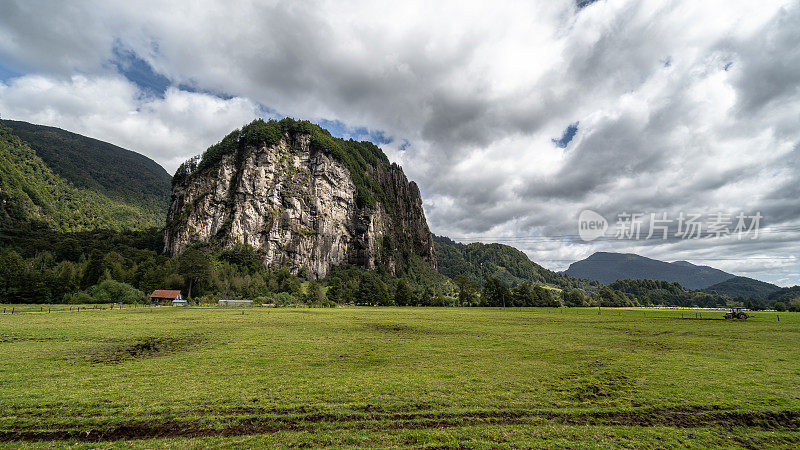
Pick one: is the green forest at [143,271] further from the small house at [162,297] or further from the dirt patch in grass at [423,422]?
the dirt patch in grass at [423,422]

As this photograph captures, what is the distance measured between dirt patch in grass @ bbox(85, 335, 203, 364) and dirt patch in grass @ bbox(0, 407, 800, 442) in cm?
1160

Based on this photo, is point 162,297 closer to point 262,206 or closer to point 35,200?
point 262,206

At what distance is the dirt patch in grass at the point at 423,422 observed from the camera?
8930 millimetres

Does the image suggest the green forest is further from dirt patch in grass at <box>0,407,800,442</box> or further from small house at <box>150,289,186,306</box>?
dirt patch in grass at <box>0,407,800,442</box>

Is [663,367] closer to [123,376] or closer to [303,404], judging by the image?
[303,404]

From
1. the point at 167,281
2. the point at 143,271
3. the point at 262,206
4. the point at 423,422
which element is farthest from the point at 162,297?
the point at 423,422

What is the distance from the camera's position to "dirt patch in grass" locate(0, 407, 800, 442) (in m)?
8.93

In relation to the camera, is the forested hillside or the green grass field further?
the forested hillside

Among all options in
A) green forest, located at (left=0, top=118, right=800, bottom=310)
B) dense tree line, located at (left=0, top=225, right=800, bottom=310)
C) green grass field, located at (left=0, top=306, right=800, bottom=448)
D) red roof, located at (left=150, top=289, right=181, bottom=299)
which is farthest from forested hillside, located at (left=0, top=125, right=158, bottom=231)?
green grass field, located at (left=0, top=306, right=800, bottom=448)

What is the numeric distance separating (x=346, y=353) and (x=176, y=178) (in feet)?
764

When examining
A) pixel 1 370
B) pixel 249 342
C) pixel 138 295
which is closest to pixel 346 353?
pixel 249 342

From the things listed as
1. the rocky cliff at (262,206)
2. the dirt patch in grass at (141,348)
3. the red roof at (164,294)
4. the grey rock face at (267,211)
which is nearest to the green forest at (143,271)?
the red roof at (164,294)

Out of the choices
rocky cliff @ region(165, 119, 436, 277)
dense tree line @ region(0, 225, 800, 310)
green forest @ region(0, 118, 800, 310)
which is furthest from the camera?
rocky cliff @ region(165, 119, 436, 277)

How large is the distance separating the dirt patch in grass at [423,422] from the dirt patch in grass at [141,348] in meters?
11.6
